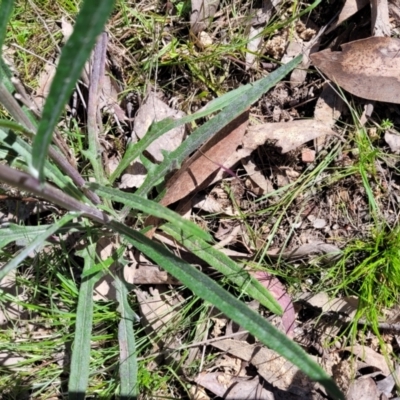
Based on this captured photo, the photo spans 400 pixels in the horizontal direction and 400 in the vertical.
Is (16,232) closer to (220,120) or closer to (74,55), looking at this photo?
(220,120)

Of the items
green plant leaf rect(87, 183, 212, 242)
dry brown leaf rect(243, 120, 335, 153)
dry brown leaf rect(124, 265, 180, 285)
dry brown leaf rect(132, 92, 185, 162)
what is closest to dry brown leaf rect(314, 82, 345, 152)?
dry brown leaf rect(243, 120, 335, 153)

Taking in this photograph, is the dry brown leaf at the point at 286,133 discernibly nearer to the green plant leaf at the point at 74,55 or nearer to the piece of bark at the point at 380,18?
the piece of bark at the point at 380,18

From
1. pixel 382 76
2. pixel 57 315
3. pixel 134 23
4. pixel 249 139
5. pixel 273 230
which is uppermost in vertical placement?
pixel 134 23

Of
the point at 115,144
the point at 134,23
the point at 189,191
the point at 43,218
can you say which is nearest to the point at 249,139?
the point at 189,191

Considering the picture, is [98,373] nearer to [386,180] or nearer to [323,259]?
[323,259]

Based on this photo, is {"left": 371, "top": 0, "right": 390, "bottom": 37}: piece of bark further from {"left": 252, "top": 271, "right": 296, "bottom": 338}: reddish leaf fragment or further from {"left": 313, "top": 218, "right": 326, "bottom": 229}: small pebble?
{"left": 252, "top": 271, "right": 296, "bottom": 338}: reddish leaf fragment

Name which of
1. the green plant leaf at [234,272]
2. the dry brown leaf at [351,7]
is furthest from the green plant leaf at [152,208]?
the dry brown leaf at [351,7]
